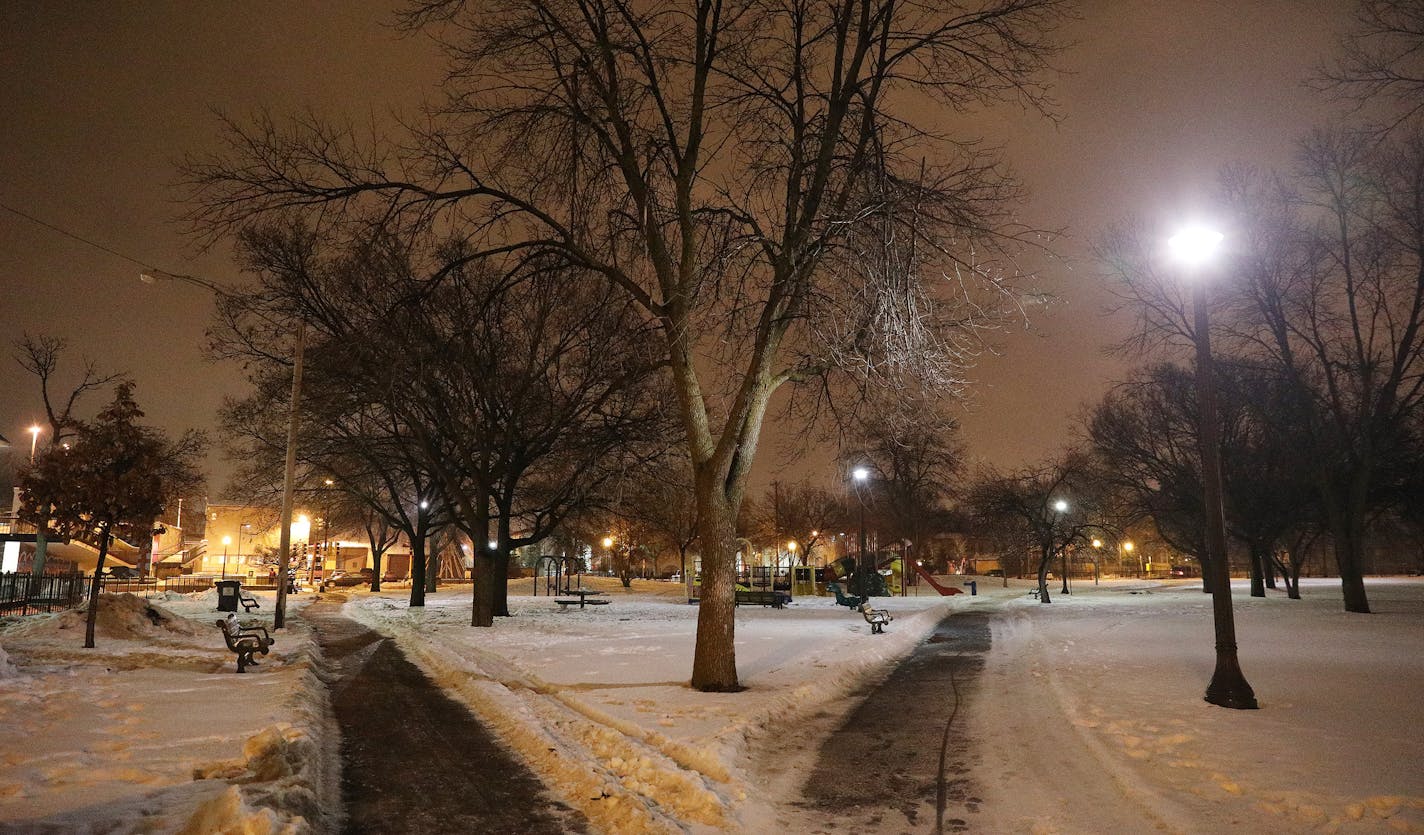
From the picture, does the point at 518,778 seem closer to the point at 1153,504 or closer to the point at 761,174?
the point at 761,174

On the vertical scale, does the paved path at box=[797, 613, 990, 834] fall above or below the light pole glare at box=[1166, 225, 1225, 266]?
below

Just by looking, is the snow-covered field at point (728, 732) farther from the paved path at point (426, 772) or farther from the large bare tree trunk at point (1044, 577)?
the large bare tree trunk at point (1044, 577)

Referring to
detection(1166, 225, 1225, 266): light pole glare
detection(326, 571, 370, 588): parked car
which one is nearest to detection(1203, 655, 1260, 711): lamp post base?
detection(1166, 225, 1225, 266): light pole glare

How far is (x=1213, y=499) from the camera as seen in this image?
1001 cm

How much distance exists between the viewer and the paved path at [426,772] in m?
5.96

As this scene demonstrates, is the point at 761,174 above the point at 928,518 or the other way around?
above

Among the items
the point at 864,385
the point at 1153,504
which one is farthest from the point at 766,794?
the point at 1153,504

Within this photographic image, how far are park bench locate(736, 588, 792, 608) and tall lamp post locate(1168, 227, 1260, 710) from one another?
913 inches

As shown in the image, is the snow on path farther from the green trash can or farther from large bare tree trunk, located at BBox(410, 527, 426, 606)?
the green trash can

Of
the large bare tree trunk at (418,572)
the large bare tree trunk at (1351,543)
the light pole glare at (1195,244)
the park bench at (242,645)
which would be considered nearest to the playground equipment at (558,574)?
the large bare tree trunk at (418,572)

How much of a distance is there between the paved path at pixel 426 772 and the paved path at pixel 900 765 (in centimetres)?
211

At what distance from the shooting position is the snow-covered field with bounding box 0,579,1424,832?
19.0 ft

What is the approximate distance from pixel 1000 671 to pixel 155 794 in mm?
11935

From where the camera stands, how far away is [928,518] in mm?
58875
